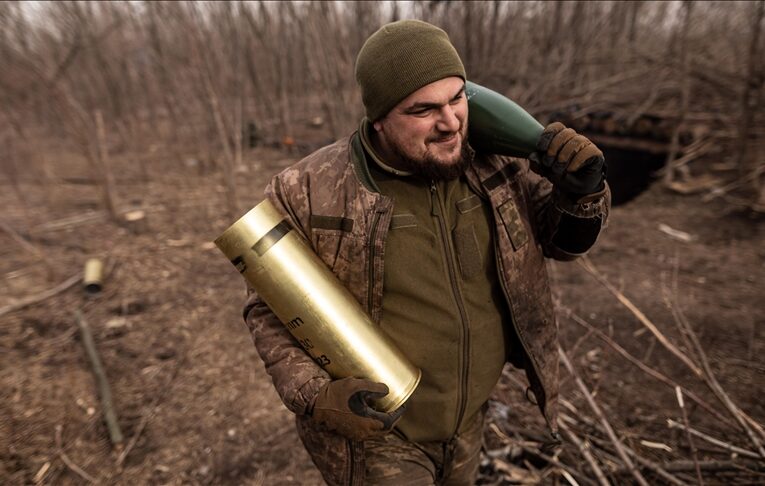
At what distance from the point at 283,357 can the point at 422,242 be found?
63 cm

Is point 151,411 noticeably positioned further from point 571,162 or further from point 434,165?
point 571,162

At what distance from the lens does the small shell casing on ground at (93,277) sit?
18.0 feet

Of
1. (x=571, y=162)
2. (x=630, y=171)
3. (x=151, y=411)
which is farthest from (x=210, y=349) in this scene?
(x=630, y=171)

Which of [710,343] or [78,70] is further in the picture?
[78,70]

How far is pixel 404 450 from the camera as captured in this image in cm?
185

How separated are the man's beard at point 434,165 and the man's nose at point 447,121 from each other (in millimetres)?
86

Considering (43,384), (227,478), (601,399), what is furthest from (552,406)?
(43,384)

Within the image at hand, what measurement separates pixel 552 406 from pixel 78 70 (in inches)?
593

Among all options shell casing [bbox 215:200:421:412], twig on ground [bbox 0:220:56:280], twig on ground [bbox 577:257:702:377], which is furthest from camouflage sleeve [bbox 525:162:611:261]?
twig on ground [bbox 0:220:56:280]

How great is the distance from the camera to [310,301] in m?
1.56

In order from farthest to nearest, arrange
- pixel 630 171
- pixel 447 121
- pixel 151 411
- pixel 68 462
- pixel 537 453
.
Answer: pixel 630 171 → pixel 151 411 → pixel 68 462 → pixel 537 453 → pixel 447 121

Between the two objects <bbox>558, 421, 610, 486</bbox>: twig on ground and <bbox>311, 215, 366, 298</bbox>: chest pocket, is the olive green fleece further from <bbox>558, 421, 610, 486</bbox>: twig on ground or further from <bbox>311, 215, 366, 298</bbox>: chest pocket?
<bbox>558, 421, 610, 486</bbox>: twig on ground

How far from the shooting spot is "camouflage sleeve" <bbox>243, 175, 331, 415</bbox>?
1.58 metres

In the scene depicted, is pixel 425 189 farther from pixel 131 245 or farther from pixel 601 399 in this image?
pixel 131 245
